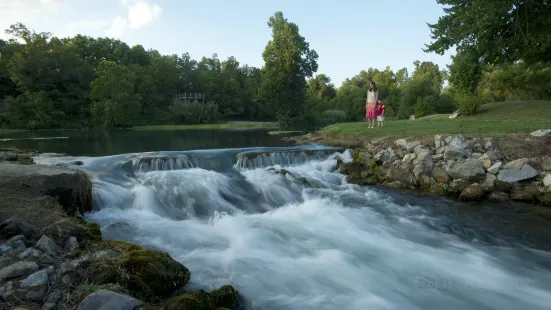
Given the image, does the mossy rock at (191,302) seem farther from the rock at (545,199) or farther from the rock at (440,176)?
the rock at (545,199)

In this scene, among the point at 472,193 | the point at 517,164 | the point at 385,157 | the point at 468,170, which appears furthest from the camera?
the point at 385,157

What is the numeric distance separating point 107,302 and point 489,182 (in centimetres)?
1199

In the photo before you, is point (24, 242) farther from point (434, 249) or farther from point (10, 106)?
point (10, 106)

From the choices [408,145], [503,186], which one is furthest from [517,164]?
[408,145]

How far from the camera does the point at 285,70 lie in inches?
1804

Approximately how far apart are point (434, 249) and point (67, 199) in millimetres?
8305

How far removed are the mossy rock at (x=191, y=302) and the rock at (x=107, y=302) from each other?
0.48 metres

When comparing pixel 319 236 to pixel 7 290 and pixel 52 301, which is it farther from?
pixel 7 290

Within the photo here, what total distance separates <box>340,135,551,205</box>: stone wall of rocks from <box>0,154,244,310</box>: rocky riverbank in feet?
30.9

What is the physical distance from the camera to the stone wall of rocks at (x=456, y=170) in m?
11.3

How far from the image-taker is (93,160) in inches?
538

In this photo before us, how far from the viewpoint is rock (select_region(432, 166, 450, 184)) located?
40.7ft

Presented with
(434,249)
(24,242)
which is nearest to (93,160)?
(24,242)

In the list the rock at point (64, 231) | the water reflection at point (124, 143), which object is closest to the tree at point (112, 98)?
the water reflection at point (124, 143)
